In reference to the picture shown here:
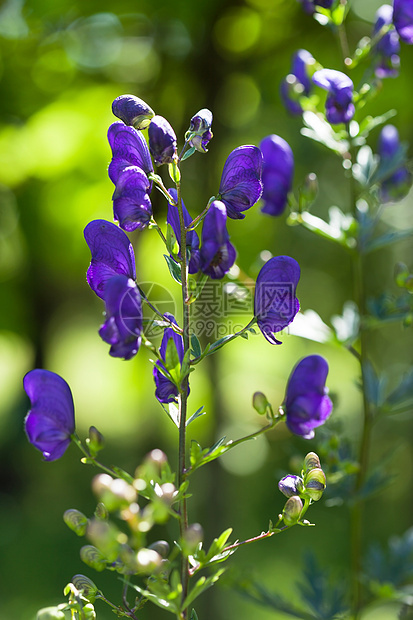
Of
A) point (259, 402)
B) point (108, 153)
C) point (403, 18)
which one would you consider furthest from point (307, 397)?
point (108, 153)

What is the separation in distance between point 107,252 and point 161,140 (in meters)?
0.19

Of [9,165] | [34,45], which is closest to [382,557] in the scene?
[9,165]

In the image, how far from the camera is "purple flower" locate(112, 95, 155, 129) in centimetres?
84

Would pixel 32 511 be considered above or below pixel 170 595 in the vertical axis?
below

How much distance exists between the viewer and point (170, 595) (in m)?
0.70

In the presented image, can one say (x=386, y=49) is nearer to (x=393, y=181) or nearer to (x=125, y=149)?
(x=393, y=181)

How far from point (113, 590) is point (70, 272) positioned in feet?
6.74

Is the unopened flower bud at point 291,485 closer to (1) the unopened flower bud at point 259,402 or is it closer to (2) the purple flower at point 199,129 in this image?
(1) the unopened flower bud at point 259,402

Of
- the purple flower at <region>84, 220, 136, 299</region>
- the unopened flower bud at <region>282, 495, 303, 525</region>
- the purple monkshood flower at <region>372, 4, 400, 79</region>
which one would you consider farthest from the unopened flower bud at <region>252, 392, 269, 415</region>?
the purple monkshood flower at <region>372, 4, 400, 79</region>

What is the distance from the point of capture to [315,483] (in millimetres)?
834

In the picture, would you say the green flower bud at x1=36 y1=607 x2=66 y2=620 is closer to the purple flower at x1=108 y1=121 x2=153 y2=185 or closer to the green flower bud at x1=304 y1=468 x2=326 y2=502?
the green flower bud at x1=304 y1=468 x2=326 y2=502

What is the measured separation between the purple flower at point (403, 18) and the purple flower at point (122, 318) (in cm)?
99

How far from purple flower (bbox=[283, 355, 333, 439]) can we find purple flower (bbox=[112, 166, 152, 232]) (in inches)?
13.4

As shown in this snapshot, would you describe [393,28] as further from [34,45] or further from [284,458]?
[284,458]
